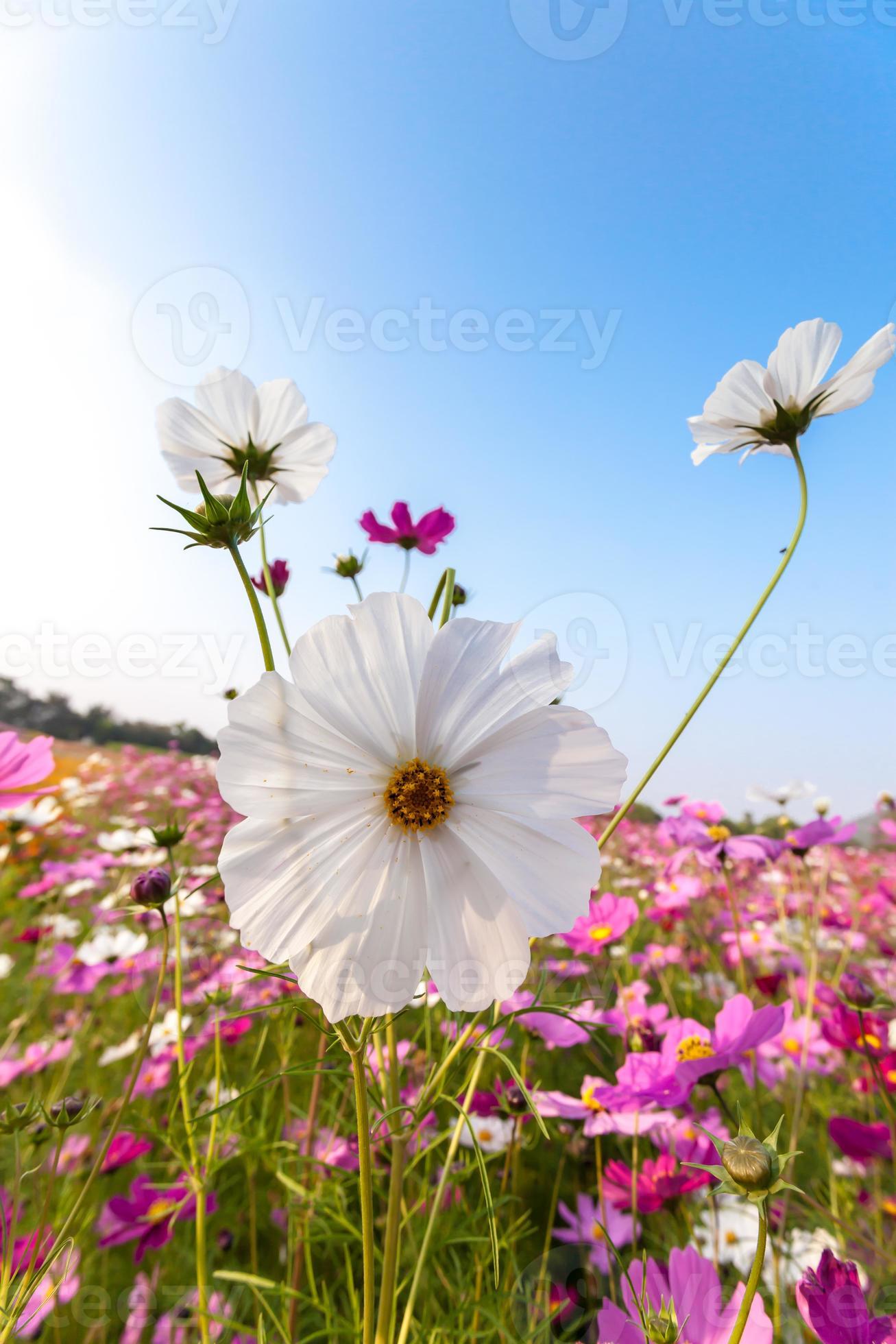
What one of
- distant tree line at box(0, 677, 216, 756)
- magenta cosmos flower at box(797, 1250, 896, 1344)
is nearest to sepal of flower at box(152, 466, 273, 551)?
magenta cosmos flower at box(797, 1250, 896, 1344)

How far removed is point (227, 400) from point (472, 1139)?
1.81 feet

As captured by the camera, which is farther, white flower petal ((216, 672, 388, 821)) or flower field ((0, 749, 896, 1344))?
flower field ((0, 749, 896, 1344))

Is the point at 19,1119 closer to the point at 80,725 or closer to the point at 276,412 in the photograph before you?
the point at 276,412

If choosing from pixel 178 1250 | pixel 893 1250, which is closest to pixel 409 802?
pixel 893 1250

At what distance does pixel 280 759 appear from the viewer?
0.96ft

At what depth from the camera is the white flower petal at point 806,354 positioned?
1.49ft

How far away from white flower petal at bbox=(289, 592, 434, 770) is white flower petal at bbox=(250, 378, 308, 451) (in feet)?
0.79

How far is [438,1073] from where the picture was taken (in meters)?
0.35

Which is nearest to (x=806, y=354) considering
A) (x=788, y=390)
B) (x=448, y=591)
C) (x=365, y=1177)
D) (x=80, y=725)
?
(x=788, y=390)

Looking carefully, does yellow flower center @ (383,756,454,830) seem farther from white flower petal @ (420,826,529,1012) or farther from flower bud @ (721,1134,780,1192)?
flower bud @ (721,1134,780,1192)

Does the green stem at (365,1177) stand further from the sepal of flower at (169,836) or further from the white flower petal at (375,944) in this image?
the sepal of flower at (169,836)

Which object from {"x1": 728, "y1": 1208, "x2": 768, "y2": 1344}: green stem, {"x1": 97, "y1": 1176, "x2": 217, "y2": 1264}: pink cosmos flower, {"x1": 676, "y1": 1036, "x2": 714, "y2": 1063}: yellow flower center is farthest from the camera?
{"x1": 97, "y1": 1176, "x2": 217, "y2": 1264}: pink cosmos flower

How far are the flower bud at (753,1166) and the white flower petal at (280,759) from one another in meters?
0.21

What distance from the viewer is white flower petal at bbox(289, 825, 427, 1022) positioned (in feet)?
0.90
